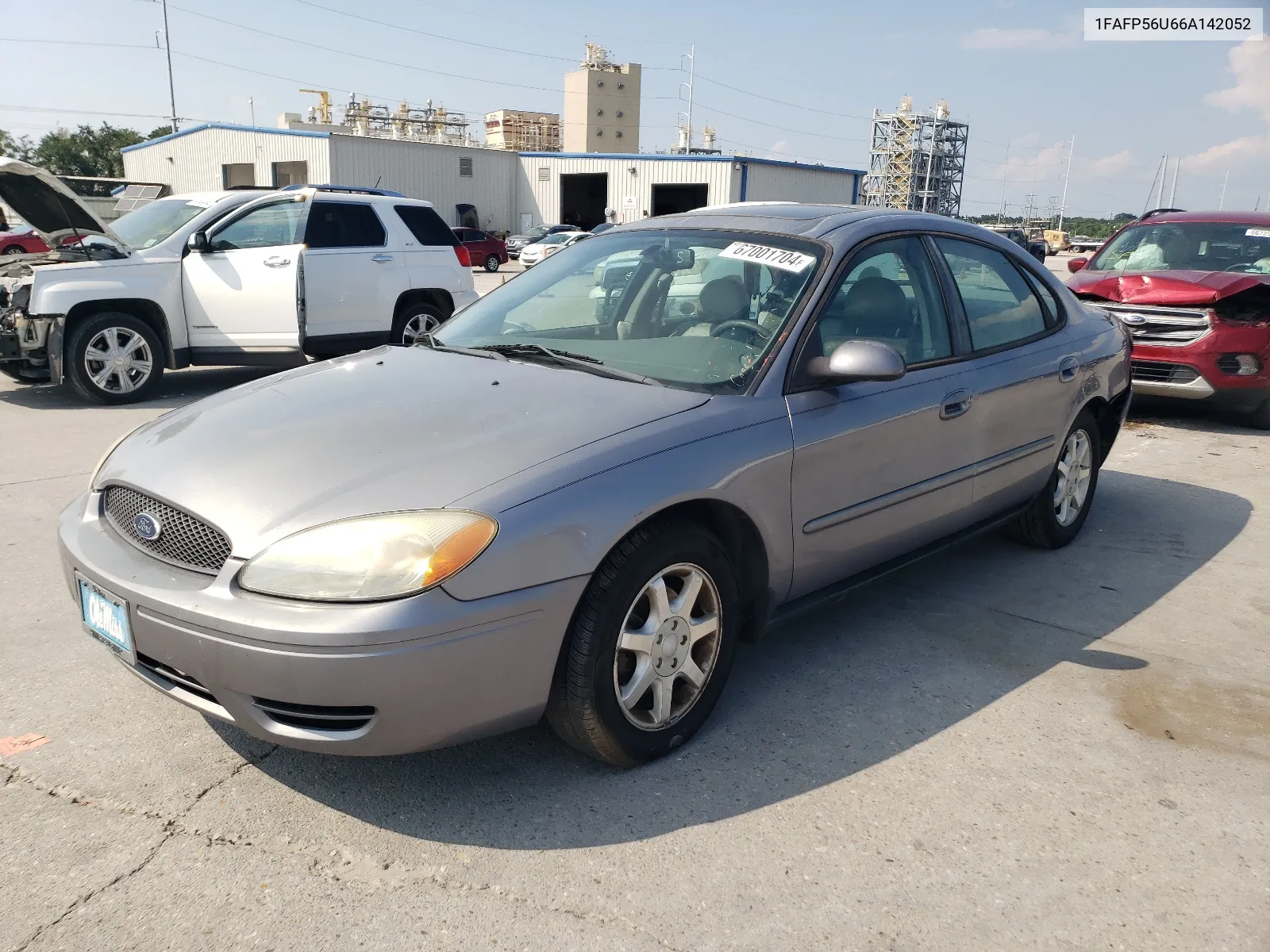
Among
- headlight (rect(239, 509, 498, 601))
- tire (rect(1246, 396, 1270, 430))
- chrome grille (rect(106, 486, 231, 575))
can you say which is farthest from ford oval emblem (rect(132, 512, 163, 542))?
tire (rect(1246, 396, 1270, 430))

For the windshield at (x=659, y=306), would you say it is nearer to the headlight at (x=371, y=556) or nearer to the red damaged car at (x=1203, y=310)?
the headlight at (x=371, y=556)

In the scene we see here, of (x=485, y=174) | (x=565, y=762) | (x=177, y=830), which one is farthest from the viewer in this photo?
(x=485, y=174)

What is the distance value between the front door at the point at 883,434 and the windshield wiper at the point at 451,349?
1.09 m

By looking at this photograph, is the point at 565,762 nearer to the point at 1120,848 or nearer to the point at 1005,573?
the point at 1120,848

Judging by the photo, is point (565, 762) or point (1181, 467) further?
point (1181, 467)

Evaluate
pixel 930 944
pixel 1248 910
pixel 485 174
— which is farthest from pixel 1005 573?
pixel 485 174

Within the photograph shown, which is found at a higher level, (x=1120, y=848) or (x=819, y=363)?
(x=819, y=363)

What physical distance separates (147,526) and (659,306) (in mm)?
1884

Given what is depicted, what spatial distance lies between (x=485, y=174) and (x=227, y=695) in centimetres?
4531

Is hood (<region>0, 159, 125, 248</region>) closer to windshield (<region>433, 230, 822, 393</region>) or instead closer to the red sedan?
windshield (<region>433, 230, 822, 393</region>)

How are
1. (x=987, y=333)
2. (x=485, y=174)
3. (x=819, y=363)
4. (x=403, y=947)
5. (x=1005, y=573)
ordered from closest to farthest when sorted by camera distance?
(x=403, y=947), (x=819, y=363), (x=987, y=333), (x=1005, y=573), (x=485, y=174)

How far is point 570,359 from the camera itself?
11.4 ft

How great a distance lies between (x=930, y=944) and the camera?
89.9 inches

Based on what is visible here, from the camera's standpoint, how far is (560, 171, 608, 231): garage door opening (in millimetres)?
48156
